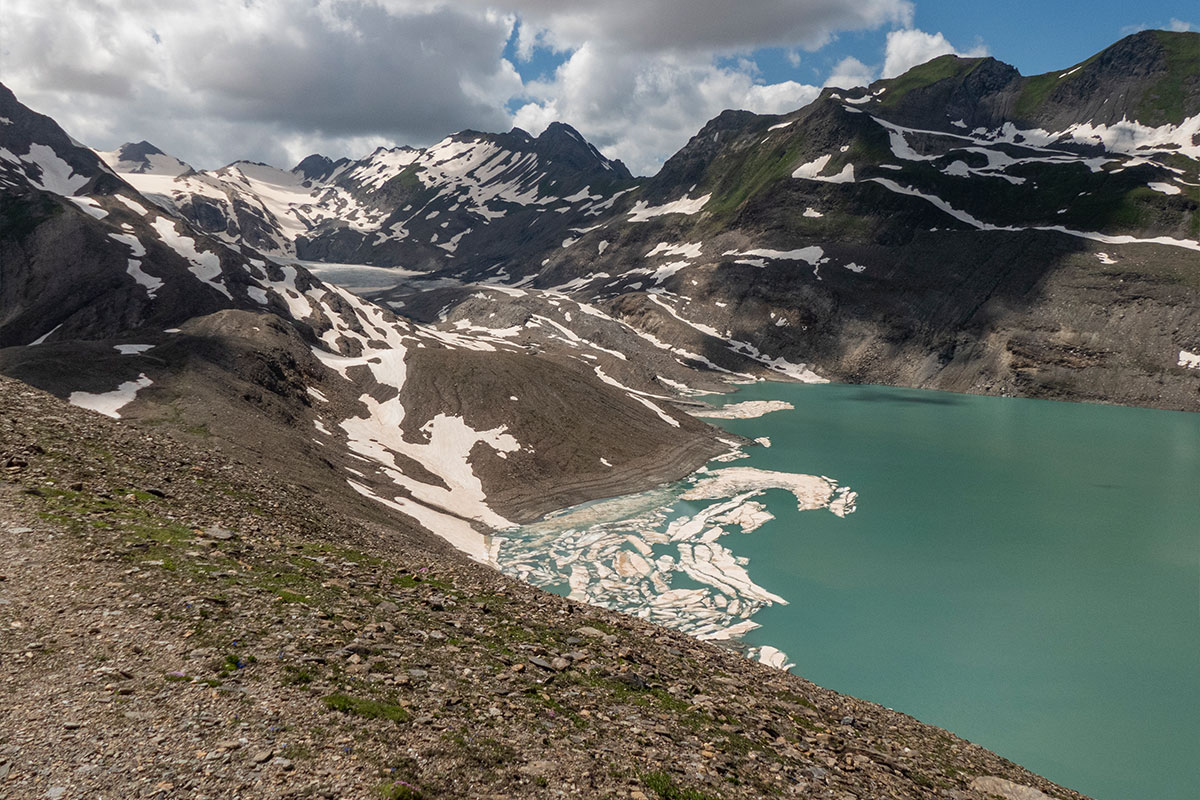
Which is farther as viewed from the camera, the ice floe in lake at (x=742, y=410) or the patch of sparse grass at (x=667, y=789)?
the ice floe in lake at (x=742, y=410)

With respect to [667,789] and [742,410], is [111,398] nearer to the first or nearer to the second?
[667,789]

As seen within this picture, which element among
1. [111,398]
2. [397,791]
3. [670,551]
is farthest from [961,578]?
[111,398]

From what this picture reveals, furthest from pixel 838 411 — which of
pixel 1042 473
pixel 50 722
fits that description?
pixel 50 722

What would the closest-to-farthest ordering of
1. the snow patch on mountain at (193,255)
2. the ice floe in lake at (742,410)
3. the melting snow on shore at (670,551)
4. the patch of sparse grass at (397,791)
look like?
the patch of sparse grass at (397,791)
the melting snow on shore at (670,551)
the snow patch on mountain at (193,255)
the ice floe in lake at (742,410)

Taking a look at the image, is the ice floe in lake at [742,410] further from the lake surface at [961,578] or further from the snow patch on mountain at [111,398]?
the snow patch on mountain at [111,398]

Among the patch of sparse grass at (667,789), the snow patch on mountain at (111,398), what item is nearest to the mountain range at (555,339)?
the snow patch on mountain at (111,398)

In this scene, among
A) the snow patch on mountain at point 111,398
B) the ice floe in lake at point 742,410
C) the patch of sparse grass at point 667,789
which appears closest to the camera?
the patch of sparse grass at point 667,789

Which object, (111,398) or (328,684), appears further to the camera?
(111,398)
